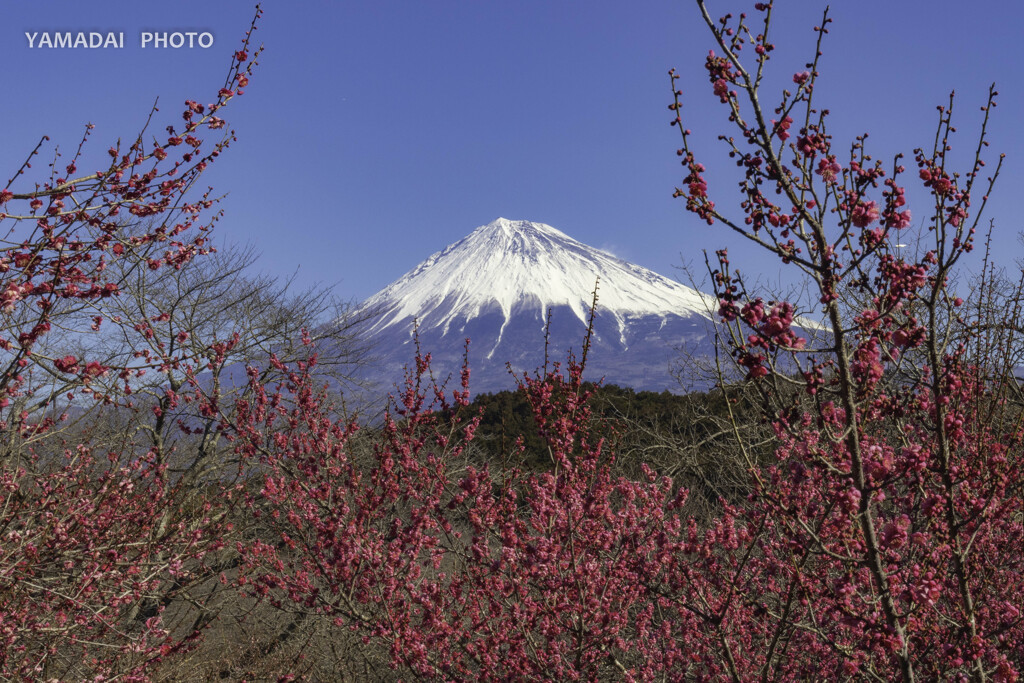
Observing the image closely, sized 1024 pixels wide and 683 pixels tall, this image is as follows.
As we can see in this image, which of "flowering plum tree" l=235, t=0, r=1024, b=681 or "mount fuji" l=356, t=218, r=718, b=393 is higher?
"mount fuji" l=356, t=218, r=718, b=393

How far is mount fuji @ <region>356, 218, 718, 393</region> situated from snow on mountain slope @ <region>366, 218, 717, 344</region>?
0.28 meters

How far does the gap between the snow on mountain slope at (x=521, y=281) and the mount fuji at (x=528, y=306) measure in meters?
0.28

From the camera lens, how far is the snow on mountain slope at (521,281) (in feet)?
539

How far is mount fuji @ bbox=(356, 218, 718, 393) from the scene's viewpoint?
144125 millimetres

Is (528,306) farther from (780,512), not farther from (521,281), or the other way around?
(780,512)

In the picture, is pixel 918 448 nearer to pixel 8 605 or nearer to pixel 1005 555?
pixel 1005 555

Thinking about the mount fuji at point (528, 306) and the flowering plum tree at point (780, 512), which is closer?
the flowering plum tree at point (780, 512)

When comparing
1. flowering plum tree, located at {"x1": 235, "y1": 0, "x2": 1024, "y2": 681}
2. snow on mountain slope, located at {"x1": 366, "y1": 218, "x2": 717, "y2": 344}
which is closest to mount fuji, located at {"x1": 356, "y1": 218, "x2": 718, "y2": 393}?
snow on mountain slope, located at {"x1": 366, "y1": 218, "x2": 717, "y2": 344}

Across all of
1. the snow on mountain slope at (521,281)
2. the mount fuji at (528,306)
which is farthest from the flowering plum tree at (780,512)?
the snow on mountain slope at (521,281)

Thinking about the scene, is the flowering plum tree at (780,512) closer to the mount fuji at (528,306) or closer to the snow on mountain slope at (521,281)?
the mount fuji at (528,306)

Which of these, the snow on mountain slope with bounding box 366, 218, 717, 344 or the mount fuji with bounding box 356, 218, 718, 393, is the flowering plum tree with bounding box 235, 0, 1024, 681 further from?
the snow on mountain slope with bounding box 366, 218, 717, 344

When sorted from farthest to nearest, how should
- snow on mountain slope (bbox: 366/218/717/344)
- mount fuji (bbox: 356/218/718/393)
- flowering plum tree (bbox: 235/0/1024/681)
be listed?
snow on mountain slope (bbox: 366/218/717/344)
mount fuji (bbox: 356/218/718/393)
flowering plum tree (bbox: 235/0/1024/681)

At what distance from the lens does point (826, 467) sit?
2408 millimetres

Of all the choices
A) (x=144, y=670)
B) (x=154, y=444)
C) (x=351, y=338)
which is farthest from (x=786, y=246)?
(x=351, y=338)
